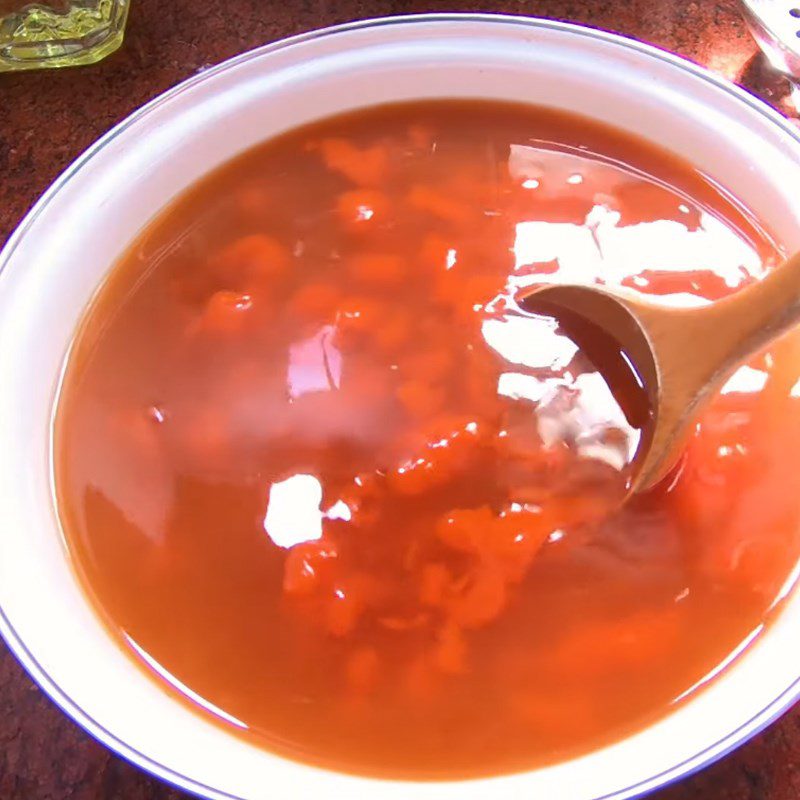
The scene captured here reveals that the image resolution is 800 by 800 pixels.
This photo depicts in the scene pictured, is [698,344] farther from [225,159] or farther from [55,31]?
[55,31]

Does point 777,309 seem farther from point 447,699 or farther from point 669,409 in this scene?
point 447,699

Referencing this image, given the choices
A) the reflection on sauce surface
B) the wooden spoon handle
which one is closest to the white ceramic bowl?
the reflection on sauce surface

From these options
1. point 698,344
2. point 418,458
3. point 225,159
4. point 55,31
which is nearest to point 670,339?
point 698,344

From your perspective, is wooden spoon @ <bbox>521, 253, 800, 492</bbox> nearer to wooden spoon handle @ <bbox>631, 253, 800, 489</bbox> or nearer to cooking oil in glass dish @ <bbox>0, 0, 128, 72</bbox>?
wooden spoon handle @ <bbox>631, 253, 800, 489</bbox>

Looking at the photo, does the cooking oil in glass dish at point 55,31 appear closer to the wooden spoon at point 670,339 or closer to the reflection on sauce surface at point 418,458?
the reflection on sauce surface at point 418,458

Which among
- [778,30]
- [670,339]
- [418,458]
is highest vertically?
[778,30]

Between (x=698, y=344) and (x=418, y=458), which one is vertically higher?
(x=698, y=344)

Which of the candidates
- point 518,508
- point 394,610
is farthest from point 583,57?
point 394,610
